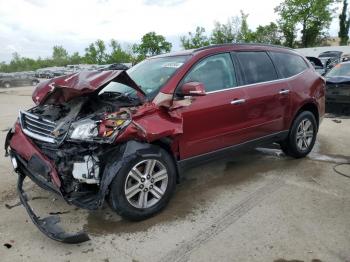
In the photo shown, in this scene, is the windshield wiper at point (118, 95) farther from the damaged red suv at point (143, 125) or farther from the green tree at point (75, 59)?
the green tree at point (75, 59)

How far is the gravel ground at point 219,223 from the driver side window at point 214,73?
136 centimetres

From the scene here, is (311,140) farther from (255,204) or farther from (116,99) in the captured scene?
(116,99)

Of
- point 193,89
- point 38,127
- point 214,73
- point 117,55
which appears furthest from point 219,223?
point 117,55

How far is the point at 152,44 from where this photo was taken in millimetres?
50531

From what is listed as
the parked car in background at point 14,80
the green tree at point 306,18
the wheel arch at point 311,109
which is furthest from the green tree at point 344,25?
the wheel arch at point 311,109

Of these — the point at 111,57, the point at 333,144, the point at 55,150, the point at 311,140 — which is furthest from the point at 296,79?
the point at 111,57

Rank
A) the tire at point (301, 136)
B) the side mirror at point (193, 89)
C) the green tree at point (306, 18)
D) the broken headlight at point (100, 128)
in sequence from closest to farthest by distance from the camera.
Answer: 1. the broken headlight at point (100, 128)
2. the side mirror at point (193, 89)
3. the tire at point (301, 136)
4. the green tree at point (306, 18)

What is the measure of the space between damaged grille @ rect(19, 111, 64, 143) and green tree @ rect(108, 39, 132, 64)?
62.8 m

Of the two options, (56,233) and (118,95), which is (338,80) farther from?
(56,233)

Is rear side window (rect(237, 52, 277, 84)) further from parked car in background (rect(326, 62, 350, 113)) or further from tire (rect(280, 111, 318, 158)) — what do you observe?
parked car in background (rect(326, 62, 350, 113))

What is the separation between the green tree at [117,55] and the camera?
2670 inches

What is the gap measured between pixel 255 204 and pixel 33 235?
8.01ft

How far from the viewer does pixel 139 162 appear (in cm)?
361

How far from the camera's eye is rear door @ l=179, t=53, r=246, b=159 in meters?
4.11
